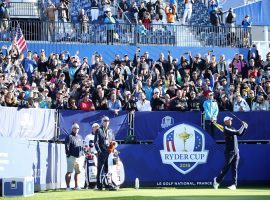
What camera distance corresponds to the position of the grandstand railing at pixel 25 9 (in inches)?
1761

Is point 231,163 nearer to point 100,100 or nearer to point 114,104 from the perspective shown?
point 114,104

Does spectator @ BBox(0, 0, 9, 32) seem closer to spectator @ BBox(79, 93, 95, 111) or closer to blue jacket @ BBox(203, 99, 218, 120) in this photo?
spectator @ BBox(79, 93, 95, 111)

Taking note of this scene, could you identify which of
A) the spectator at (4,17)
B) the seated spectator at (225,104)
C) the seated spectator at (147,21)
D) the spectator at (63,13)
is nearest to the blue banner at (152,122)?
the seated spectator at (225,104)

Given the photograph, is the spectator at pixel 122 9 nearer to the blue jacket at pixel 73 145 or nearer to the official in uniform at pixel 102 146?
the blue jacket at pixel 73 145

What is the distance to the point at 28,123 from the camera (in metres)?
28.7

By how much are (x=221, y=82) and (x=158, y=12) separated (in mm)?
10045

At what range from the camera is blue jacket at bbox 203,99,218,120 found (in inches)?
1212

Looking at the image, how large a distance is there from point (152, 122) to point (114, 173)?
374cm

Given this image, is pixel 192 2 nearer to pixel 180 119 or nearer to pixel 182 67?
pixel 182 67

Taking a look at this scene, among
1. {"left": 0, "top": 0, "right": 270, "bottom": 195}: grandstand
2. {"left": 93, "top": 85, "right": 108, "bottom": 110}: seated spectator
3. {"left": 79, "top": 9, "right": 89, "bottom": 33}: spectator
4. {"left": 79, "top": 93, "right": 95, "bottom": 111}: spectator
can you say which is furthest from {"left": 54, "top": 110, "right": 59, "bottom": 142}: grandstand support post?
{"left": 79, "top": 9, "right": 89, "bottom": 33}: spectator

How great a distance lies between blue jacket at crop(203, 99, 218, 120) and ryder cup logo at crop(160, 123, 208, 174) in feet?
3.88

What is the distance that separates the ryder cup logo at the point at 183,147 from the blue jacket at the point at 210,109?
1.18 m

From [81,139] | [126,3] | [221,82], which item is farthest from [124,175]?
[126,3]

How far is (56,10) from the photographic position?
42125 millimetres
